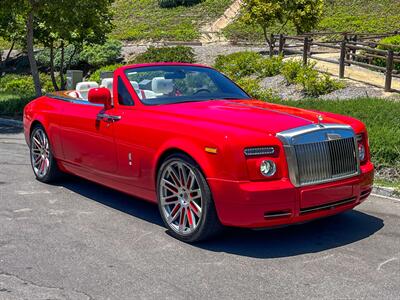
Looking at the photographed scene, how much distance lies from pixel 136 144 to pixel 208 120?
2.98 feet

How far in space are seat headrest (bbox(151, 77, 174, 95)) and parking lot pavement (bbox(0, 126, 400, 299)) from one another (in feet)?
4.48

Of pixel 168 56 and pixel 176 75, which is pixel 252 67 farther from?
pixel 176 75

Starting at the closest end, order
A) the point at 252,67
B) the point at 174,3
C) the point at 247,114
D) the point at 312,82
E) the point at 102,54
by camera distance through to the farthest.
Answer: the point at 247,114 → the point at 312,82 → the point at 252,67 → the point at 102,54 → the point at 174,3

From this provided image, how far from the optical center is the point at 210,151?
17.5ft

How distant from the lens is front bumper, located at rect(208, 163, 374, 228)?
517 centimetres

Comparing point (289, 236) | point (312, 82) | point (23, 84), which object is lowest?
point (23, 84)

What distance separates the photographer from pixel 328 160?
5500 mm

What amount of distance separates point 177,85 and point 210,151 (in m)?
1.66

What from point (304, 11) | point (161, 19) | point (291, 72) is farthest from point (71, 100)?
point (161, 19)

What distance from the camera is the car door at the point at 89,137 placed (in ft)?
21.7

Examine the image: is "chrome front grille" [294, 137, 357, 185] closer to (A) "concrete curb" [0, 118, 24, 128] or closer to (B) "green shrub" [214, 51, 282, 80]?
(A) "concrete curb" [0, 118, 24, 128]

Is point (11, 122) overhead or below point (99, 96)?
below

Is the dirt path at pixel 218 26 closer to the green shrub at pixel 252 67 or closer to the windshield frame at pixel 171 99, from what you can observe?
the green shrub at pixel 252 67

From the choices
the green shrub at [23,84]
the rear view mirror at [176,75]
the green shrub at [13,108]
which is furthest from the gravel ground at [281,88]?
the green shrub at [23,84]
